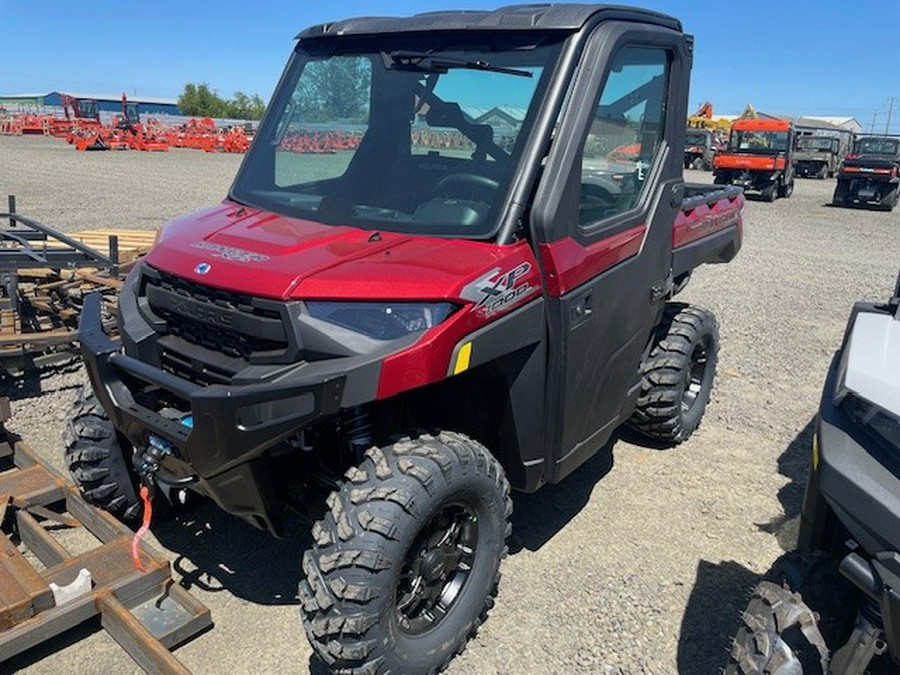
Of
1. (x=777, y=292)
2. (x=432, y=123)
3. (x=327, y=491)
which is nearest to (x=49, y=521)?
(x=327, y=491)

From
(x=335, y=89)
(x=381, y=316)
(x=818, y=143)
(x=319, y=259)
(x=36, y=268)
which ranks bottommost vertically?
(x=36, y=268)

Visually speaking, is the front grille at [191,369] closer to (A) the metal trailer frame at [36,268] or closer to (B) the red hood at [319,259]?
(B) the red hood at [319,259]

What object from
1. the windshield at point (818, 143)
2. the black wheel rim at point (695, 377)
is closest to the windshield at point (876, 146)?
the windshield at point (818, 143)

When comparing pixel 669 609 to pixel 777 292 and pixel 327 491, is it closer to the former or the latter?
pixel 327 491

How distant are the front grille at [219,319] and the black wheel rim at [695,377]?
10.6 feet

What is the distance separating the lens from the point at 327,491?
3.08m

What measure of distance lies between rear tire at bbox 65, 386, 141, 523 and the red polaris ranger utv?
0.01 meters

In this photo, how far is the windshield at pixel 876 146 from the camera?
2275 cm

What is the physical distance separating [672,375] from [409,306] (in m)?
2.36

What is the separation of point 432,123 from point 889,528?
2285mm

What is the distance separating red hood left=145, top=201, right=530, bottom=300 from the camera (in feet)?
8.00

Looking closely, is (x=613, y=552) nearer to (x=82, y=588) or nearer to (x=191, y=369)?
(x=191, y=369)

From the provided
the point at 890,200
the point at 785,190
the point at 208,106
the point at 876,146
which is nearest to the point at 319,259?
the point at 890,200

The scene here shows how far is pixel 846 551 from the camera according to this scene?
244cm
